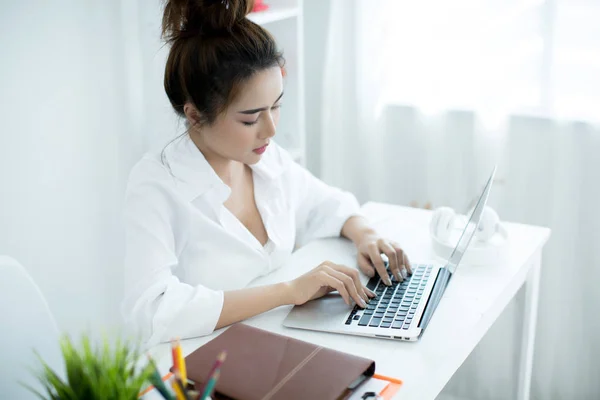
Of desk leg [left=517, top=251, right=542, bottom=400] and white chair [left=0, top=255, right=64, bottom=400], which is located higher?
white chair [left=0, top=255, right=64, bottom=400]

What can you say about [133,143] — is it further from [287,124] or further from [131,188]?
[131,188]

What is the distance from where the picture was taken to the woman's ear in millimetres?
1581

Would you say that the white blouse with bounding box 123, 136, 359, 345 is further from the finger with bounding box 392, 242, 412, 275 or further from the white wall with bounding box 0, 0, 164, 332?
the white wall with bounding box 0, 0, 164, 332

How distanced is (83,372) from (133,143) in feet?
4.62

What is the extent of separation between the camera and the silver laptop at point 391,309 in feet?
4.55

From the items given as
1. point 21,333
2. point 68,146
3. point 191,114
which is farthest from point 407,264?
point 68,146

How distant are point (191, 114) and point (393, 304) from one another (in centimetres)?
56

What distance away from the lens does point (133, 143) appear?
2211mm

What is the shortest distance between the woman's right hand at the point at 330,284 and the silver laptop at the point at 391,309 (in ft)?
0.07

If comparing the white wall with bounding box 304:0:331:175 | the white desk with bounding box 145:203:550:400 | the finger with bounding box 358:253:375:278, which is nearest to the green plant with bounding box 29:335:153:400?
the white desk with bounding box 145:203:550:400

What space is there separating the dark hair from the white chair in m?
0.47

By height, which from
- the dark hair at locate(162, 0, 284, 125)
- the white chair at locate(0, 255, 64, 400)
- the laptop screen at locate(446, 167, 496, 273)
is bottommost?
the white chair at locate(0, 255, 64, 400)

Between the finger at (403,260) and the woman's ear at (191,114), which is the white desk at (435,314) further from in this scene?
the woman's ear at (191,114)

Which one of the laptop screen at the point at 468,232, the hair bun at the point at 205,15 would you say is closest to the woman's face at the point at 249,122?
the hair bun at the point at 205,15
